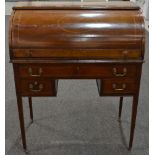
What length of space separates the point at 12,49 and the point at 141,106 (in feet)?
5.05

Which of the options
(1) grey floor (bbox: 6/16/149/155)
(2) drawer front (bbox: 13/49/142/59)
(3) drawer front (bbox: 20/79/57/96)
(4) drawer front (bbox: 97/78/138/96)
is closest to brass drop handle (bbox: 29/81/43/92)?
(3) drawer front (bbox: 20/79/57/96)

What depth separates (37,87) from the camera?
1861 mm

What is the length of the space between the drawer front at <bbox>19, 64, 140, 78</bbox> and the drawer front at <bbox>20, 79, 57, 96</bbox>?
47 millimetres

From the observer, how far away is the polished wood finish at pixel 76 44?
1.72 meters

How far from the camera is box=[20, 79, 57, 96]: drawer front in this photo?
1.85m

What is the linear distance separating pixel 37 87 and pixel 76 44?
415 millimetres

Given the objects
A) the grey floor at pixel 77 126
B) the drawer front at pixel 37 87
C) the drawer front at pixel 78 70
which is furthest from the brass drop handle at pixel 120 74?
the grey floor at pixel 77 126

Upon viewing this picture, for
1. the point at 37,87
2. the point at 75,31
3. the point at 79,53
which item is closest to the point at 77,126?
the point at 37,87

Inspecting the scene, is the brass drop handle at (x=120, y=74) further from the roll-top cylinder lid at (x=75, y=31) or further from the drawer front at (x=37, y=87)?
the drawer front at (x=37, y=87)

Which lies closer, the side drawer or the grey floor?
the side drawer

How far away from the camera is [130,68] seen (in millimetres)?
→ 1815

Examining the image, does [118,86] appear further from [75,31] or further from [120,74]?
[75,31]

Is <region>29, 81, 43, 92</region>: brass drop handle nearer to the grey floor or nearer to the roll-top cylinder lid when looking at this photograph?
the roll-top cylinder lid

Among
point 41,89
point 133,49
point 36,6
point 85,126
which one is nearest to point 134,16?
point 133,49
